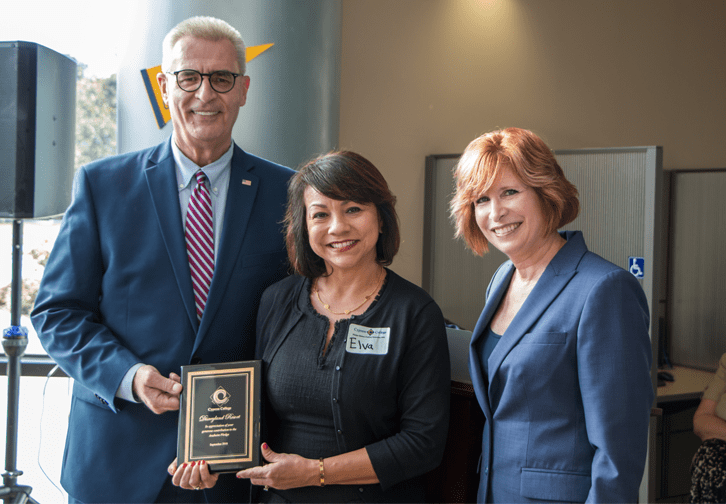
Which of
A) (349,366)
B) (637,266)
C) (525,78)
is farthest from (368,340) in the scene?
(525,78)

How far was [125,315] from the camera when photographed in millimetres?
1750

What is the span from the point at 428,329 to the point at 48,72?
7.21 ft

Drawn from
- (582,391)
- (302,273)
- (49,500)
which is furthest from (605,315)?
(49,500)

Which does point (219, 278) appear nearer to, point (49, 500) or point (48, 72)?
point (48, 72)

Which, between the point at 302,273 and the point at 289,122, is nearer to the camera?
the point at 302,273

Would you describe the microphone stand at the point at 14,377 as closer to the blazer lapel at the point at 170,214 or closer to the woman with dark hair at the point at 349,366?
the blazer lapel at the point at 170,214

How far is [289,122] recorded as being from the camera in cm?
293

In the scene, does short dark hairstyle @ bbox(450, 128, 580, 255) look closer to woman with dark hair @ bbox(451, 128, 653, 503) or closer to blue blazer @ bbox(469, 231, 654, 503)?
woman with dark hair @ bbox(451, 128, 653, 503)

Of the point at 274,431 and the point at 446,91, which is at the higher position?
the point at 446,91

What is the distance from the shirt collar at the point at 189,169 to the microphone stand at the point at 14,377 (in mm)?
1301

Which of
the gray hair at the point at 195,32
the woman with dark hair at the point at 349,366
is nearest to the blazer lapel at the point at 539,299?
the woman with dark hair at the point at 349,366

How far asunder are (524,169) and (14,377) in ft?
8.18

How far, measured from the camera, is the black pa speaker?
2619mm

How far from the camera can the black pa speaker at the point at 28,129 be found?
262cm
